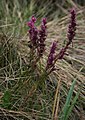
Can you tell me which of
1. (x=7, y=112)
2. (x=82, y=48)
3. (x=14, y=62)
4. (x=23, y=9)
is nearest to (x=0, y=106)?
(x=7, y=112)

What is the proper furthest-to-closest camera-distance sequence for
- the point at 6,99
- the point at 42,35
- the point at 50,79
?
the point at 50,79
the point at 6,99
the point at 42,35

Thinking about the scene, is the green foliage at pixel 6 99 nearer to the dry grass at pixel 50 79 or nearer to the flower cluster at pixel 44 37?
the dry grass at pixel 50 79

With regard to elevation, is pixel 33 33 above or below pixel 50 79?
above

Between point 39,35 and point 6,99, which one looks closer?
point 39,35

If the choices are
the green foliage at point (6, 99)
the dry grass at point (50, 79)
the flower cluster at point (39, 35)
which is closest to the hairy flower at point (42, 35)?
the flower cluster at point (39, 35)

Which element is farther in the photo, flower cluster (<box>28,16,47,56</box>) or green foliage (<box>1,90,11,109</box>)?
green foliage (<box>1,90,11,109</box>)

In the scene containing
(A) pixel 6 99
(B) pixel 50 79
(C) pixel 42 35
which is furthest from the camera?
(B) pixel 50 79

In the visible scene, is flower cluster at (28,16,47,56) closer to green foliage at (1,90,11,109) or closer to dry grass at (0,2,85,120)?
dry grass at (0,2,85,120)

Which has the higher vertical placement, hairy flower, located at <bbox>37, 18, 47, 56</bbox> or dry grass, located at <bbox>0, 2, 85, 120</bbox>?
hairy flower, located at <bbox>37, 18, 47, 56</bbox>

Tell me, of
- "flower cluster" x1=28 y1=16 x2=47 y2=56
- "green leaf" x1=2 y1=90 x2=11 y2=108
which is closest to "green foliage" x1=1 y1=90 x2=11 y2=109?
"green leaf" x1=2 y1=90 x2=11 y2=108

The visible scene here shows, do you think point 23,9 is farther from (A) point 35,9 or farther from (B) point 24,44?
(B) point 24,44

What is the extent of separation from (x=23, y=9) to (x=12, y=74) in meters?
1.15

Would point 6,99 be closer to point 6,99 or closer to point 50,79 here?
point 6,99

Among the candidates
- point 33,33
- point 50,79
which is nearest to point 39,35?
point 33,33
